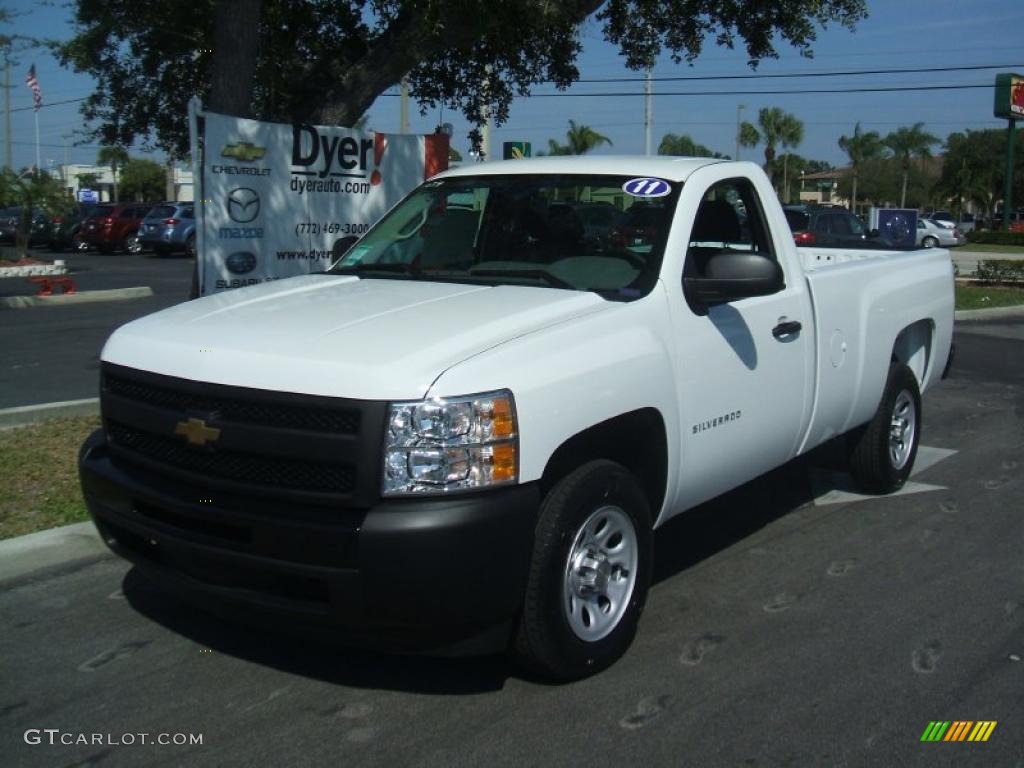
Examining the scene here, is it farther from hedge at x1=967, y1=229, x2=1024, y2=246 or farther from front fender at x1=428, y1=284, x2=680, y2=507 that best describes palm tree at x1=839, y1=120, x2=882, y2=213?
front fender at x1=428, y1=284, x2=680, y2=507

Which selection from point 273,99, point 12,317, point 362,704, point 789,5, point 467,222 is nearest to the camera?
point 362,704

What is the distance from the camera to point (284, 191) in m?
8.34

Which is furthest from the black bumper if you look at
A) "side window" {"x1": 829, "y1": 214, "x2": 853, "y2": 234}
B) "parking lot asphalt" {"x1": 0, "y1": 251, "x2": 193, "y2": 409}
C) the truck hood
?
"side window" {"x1": 829, "y1": 214, "x2": 853, "y2": 234}

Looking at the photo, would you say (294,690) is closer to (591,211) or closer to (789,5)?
(591,211)

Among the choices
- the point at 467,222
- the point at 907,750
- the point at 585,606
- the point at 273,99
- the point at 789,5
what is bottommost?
the point at 907,750

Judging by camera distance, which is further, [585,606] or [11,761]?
[585,606]

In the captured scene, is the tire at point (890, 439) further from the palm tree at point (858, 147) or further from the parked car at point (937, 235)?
the palm tree at point (858, 147)

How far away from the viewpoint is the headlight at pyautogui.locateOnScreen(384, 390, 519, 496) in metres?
3.53

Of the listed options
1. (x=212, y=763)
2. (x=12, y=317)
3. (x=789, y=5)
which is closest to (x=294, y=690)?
(x=212, y=763)

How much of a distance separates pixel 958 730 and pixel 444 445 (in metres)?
2.05

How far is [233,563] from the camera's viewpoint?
372 cm

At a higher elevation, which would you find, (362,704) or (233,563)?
(233,563)

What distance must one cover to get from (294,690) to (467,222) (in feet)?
7.90

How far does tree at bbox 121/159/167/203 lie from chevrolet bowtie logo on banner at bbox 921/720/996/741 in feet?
244
